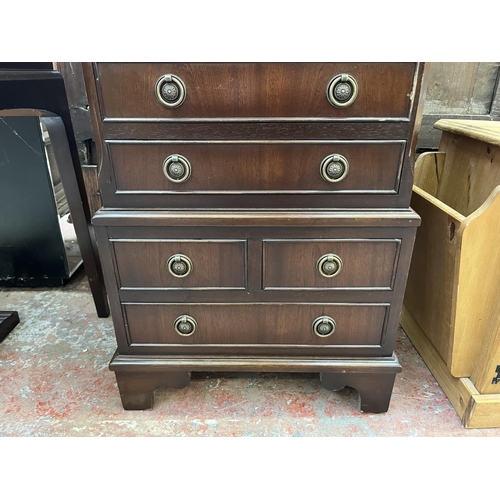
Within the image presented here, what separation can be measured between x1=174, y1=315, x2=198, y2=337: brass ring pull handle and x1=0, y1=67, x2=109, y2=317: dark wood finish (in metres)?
0.63

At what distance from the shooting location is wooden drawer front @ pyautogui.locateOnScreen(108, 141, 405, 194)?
3.02ft

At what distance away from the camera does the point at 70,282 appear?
1892 mm

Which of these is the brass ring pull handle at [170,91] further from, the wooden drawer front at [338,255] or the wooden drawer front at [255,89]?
the wooden drawer front at [338,255]

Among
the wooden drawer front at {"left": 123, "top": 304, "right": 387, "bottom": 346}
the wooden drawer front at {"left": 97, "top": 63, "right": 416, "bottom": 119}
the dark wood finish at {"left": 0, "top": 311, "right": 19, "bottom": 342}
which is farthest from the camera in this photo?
the dark wood finish at {"left": 0, "top": 311, "right": 19, "bottom": 342}

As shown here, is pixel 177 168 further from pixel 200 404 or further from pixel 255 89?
pixel 200 404

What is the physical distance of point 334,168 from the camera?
0.93 m

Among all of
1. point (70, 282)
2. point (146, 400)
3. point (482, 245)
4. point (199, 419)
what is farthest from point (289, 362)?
point (70, 282)

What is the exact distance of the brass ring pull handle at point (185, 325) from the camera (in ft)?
3.61

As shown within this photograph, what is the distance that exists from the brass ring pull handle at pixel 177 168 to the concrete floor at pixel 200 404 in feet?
2.36

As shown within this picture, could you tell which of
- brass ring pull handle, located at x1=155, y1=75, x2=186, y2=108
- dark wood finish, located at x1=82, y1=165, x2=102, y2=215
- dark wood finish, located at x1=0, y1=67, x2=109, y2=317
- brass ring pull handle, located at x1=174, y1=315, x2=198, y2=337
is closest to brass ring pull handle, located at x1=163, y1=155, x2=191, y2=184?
brass ring pull handle, located at x1=155, y1=75, x2=186, y2=108

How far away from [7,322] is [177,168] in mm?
1088

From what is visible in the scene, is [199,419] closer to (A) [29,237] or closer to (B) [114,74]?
(B) [114,74]

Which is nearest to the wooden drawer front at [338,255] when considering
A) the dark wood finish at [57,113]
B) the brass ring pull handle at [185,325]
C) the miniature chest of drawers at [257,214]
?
the miniature chest of drawers at [257,214]

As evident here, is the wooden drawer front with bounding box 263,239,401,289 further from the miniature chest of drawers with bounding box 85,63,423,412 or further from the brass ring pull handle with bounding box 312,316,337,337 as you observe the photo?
the brass ring pull handle with bounding box 312,316,337,337
